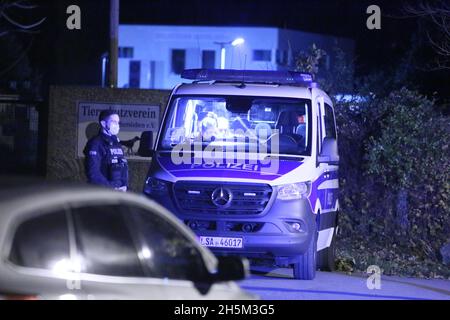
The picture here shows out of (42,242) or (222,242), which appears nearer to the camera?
(42,242)

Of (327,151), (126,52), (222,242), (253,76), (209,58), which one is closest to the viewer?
(222,242)

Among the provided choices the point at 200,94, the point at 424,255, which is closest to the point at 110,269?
the point at 200,94

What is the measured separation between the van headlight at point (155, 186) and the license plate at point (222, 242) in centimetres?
74

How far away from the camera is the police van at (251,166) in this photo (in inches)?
362

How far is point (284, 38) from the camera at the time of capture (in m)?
39.6

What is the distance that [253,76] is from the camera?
10.4 meters

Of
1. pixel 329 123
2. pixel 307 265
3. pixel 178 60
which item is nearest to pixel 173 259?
pixel 307 265

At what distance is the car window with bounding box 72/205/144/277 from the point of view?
4.34 m

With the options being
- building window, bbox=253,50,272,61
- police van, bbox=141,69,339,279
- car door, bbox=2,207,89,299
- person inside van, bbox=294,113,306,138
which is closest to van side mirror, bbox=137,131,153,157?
police van, bbox=141,69,339,279

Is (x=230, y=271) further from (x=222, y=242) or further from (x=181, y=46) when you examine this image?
(x=181, y=46)

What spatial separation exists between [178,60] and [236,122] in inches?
1293

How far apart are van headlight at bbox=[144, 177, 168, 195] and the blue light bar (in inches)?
64.8

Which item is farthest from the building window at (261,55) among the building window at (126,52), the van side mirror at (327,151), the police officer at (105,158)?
the police officer at (105,158)
